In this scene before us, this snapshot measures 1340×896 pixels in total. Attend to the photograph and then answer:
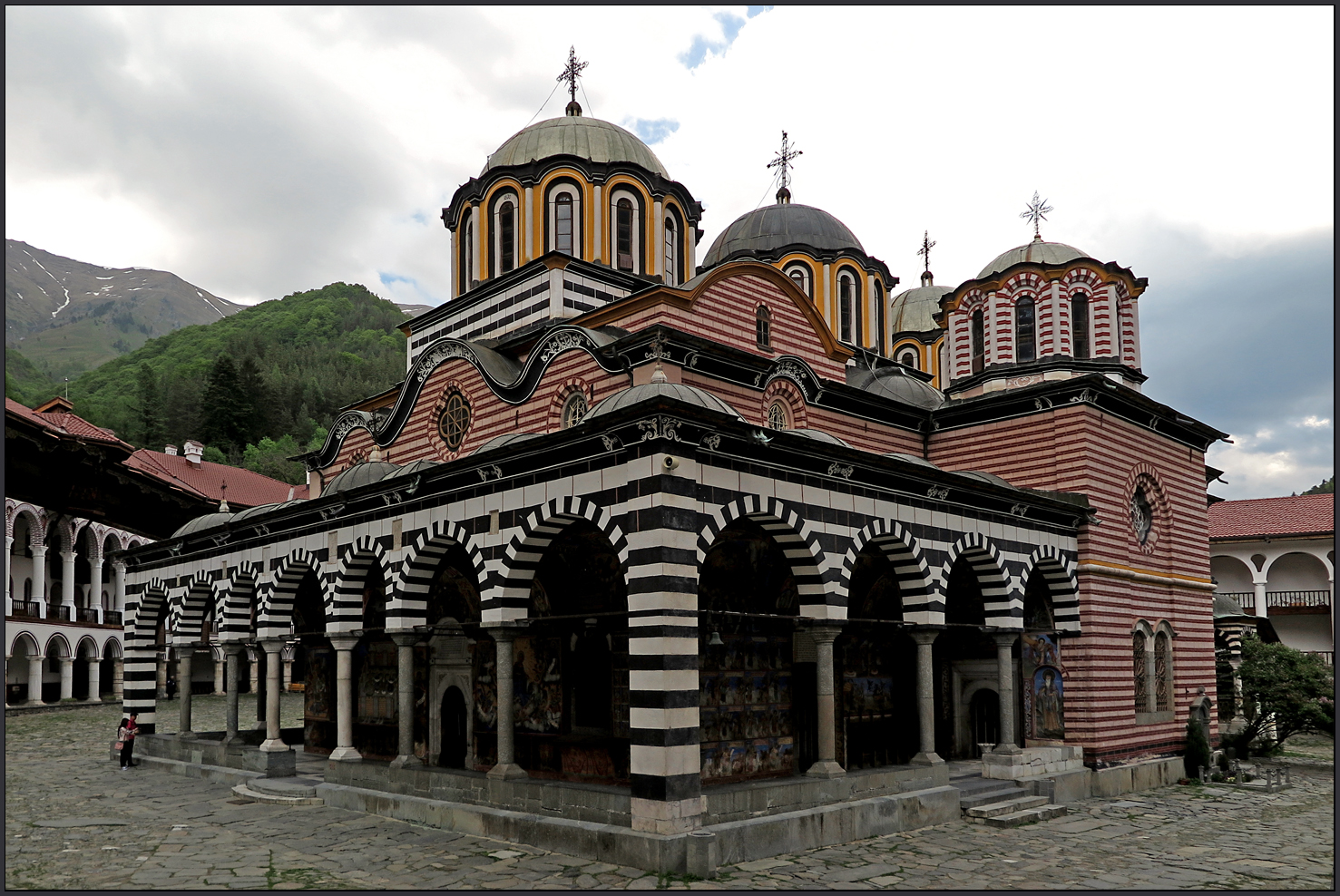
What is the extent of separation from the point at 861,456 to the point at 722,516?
93.2 inches

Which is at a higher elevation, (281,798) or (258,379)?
(258,379)

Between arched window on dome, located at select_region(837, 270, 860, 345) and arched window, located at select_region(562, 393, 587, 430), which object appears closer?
arched window, located at select_region(562, 393, 587, 430)

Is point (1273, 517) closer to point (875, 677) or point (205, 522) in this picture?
point (875, 677)

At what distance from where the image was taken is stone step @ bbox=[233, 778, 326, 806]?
13977 millimetres

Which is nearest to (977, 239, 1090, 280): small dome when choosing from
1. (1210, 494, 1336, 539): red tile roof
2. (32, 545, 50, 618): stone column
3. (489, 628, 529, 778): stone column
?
(489, 628, 529, 778): stone column

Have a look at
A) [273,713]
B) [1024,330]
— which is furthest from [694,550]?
[1024,330]

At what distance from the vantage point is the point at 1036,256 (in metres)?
21.1

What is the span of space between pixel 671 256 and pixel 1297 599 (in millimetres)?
29487

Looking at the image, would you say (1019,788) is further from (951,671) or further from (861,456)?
(861,456)

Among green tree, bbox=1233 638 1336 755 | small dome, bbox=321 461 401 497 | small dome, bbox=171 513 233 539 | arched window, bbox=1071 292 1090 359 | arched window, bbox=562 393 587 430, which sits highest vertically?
arched window, bbox=1071 292 1090 359

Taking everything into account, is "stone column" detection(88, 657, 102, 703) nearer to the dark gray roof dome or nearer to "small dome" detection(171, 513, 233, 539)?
"small dome" detection(171, 513, 233, 539)

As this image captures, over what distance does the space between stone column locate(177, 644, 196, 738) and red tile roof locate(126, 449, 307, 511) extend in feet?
68.0

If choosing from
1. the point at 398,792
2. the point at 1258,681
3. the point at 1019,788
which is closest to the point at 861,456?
the point at 1019,788

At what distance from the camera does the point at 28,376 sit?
84.5 metres
